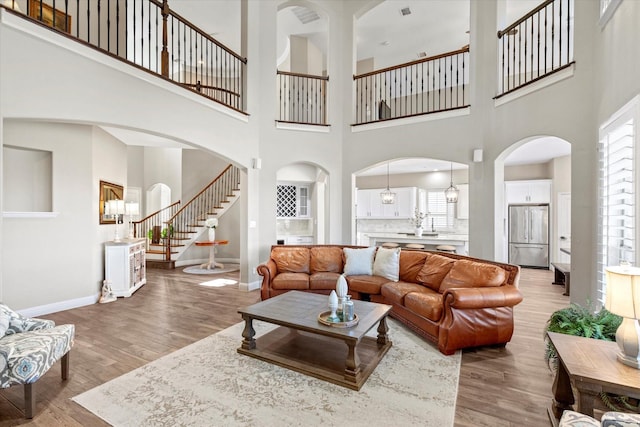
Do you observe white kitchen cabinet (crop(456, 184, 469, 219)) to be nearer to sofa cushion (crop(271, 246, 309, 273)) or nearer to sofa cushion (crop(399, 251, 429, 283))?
sofa cushion (crop(399, 251, 429, 283))

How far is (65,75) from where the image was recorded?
3.14 meters

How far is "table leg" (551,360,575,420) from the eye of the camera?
2102 mm

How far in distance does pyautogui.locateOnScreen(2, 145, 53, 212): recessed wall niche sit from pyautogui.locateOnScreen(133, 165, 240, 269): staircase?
3.84 m

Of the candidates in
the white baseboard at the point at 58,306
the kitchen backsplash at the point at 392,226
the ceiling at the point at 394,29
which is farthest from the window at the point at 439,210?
the white baseboard at the point at 58,306

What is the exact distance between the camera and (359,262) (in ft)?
15.6

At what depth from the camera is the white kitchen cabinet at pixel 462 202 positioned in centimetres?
883

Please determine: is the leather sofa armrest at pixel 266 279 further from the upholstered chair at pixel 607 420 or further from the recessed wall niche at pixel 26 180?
the upholstered chair at pixel 607 420

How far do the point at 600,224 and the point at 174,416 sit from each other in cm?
430

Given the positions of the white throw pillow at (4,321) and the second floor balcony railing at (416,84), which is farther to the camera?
the second floor balcony railing at (416,84)

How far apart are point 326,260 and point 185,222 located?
5732 millimetres

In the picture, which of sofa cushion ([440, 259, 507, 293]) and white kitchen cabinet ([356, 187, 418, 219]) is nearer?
sofa cushion ([440, 259, 507, 293])

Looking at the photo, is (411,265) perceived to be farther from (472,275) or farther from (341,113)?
(341,113)

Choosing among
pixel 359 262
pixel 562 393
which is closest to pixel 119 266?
pixel 359 262

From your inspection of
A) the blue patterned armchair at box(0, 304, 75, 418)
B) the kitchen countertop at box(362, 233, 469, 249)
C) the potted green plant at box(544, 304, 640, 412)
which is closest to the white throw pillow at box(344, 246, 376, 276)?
the potted green plant at box(544, 304, 640, 412)
